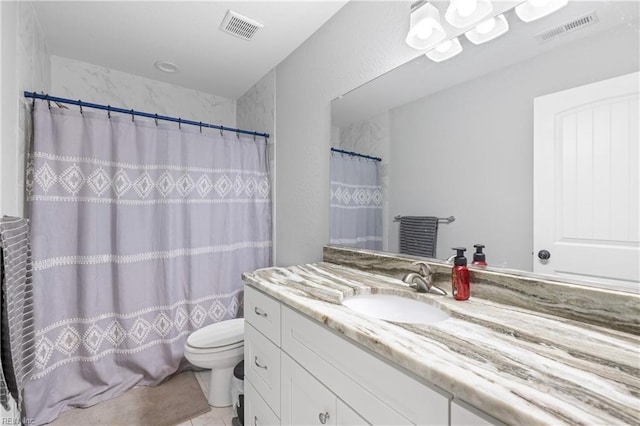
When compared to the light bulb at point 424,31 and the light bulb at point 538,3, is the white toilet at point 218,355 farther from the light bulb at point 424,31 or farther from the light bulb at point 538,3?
the light bulb at point 538,3

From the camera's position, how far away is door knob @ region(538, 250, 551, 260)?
0.88 meters

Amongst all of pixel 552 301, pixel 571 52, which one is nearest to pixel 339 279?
pixel 552 301

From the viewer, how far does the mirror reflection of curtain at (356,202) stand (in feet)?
4.77

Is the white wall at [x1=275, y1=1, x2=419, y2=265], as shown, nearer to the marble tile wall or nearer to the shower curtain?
the marble tile wall

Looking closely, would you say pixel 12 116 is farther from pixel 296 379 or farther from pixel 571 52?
pixel 571 52

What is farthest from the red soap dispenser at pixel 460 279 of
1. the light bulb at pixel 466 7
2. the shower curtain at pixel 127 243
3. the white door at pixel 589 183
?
the shower curtain at pixel 127 243

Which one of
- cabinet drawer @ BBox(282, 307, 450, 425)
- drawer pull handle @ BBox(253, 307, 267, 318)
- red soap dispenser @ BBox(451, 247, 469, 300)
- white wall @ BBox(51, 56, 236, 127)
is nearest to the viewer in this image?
cabinet drawer @ BBox(282, 307, 450, 425)

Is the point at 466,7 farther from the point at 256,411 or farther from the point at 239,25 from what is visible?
the point at 256,411

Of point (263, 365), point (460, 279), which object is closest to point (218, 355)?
point (263, 365)

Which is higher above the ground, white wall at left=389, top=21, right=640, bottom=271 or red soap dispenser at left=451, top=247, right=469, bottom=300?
white wall at left=389, top=21, right=640, bottom=271

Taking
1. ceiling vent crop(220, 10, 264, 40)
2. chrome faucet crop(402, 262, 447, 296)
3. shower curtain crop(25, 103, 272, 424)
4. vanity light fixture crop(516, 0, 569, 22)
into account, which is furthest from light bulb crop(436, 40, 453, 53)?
shower curtain crop(25, 103, 272, 424)

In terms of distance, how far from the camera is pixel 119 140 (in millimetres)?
1811

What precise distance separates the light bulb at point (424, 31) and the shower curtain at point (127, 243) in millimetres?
1436

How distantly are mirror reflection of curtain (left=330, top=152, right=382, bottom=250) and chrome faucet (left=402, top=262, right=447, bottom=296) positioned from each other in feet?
1.10
